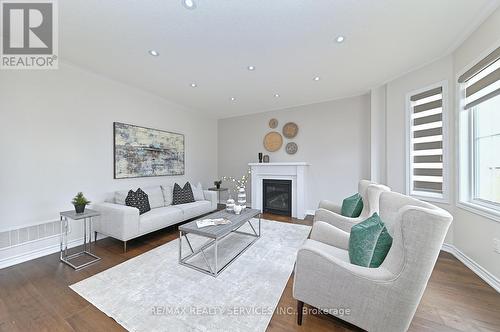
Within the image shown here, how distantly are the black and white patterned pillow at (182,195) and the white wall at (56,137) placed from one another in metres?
0.63

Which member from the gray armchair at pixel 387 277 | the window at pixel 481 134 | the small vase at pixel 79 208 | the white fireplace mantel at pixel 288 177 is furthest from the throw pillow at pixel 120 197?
the window at pixel 481 134

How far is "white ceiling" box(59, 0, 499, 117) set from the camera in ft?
5.89

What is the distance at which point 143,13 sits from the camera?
1.84 m

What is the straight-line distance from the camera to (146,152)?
3875mm

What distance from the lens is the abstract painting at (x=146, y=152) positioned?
346cm

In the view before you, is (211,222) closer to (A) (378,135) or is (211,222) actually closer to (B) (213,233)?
(B) (213,233)

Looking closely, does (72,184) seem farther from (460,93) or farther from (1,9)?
(460,93)

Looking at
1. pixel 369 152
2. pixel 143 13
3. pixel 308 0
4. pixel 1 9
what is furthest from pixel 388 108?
pixel 1 9

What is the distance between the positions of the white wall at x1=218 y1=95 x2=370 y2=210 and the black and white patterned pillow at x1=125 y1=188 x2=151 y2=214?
2997mm

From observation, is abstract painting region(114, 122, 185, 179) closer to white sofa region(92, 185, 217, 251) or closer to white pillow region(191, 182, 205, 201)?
white sofa region(92, 185, 217, 251)

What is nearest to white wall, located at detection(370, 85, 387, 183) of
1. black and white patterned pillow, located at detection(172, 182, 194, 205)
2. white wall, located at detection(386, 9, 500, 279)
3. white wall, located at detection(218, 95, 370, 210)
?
white wall, located at detection(386, 9, 500, 279)

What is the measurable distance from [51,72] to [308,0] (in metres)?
3.43

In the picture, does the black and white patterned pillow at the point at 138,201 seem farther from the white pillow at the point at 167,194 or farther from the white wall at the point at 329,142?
the white wall at the point at 329,142

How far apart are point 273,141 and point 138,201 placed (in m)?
A: 3.38
